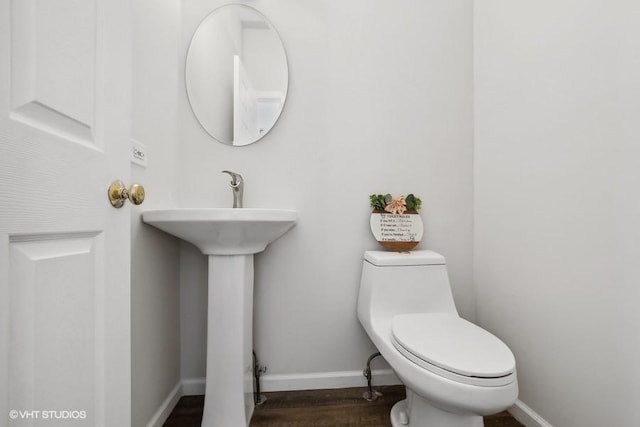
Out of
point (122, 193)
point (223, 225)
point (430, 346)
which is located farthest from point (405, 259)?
point (122, 193)

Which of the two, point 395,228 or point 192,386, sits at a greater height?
point 395,228

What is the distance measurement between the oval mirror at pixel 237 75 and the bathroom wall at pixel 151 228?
122mm

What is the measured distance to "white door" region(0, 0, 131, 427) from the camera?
1.29 feet

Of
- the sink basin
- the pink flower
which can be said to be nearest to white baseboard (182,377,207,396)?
the sink basin

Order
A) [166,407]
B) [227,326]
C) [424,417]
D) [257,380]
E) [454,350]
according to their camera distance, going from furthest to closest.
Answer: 1. [257,380]
2. [166,407]
3. [227,326]
4. [424,417]
5. [454,350]

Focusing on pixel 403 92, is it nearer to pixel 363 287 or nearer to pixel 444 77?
pixel 444 77

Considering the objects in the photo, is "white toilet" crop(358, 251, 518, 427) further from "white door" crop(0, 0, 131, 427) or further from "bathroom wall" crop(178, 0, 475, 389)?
"white door" crop(0, 0, 131, 427)

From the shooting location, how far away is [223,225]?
0.99m

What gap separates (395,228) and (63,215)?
1.21 metres

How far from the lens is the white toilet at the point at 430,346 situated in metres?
0.77

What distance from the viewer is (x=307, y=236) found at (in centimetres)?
142

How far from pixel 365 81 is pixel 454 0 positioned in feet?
2.10

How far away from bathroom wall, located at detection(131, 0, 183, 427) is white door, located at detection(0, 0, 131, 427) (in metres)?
0.43

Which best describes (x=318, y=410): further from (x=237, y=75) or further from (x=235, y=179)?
(x=237, y=75)
